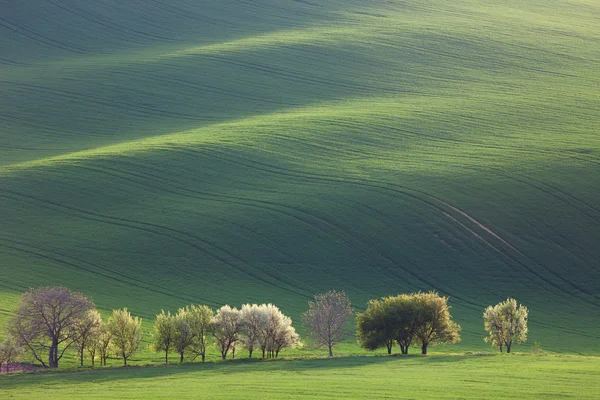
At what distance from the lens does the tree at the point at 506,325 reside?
5141 cm

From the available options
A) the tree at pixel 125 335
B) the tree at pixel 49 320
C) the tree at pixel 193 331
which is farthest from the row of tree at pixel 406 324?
the tree at pixel 49 320

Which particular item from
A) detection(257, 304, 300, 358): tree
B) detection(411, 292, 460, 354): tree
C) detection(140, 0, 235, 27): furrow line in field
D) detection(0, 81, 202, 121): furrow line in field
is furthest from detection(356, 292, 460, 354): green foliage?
detection(140, 0, 235, 27): furrow line in field

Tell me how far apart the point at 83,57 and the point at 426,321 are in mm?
75079

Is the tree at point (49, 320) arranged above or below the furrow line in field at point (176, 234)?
below

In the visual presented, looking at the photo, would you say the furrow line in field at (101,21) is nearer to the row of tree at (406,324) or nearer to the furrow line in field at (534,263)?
the furrow line in field at (534,263)

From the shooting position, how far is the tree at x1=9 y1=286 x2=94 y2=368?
148ft

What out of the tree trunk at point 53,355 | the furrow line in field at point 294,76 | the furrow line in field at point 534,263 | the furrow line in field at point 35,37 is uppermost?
the furrow line in field at point 35,37

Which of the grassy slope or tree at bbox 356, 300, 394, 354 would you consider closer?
tree at bbox 356, 300, 394, 354

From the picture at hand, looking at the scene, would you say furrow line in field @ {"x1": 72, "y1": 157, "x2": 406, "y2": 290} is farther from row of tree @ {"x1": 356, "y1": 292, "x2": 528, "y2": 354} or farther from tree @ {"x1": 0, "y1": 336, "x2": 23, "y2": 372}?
tree @ {"x1": 0, "y1": 336, "x2": 23, "y2": 372}

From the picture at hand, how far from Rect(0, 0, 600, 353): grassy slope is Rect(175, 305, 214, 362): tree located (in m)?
7.73

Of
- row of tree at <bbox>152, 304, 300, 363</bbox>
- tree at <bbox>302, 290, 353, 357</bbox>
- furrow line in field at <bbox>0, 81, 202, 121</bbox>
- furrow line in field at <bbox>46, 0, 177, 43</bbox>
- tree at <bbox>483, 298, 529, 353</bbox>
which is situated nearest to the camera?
row of tree at <bbox>152, 304, 300, 363</bbox>

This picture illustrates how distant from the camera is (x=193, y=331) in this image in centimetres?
4684

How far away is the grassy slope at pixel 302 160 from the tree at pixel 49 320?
28.8ft

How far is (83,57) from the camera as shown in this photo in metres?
109
